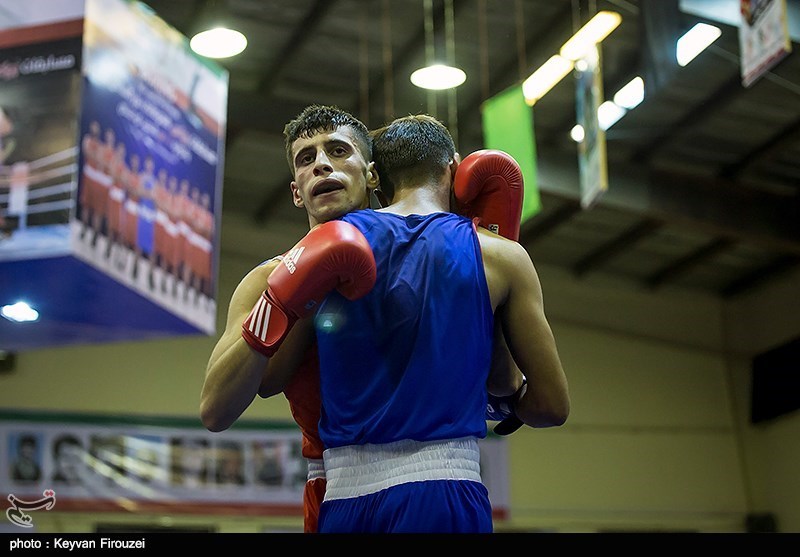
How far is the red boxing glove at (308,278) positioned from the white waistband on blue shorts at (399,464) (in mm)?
230

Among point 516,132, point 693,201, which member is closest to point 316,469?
point 516,132

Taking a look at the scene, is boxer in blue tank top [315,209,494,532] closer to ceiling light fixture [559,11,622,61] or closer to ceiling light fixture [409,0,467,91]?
ceiling light fixture [559,11,622,61]

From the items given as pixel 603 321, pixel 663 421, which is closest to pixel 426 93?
pixel 603 321

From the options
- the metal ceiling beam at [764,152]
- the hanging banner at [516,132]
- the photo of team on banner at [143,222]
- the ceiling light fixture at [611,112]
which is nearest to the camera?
the photo of team on banner at [143,222]

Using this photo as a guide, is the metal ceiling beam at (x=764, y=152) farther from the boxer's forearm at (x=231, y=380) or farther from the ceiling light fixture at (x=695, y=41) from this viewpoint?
the boxer's forearm at (x=231, y=380)

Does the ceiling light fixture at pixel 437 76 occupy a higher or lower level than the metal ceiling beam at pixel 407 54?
lower

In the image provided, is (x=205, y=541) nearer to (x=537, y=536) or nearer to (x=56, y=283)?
(x=537, y=536)

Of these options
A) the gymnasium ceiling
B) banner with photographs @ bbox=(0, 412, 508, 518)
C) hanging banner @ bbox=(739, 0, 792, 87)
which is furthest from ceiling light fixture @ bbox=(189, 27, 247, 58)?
banner with photographs @ bbox=(0, 412, 508, 518)

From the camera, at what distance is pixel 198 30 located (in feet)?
21.3

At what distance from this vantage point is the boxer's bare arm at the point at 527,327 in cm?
188

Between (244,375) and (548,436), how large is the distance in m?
A: 8.56

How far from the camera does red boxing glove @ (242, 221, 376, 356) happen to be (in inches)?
67.4

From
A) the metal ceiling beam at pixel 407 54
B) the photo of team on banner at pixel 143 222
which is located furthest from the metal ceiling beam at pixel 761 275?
the photo of team on banner at pixel 143 222

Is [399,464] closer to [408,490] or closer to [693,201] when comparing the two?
[408,490]
